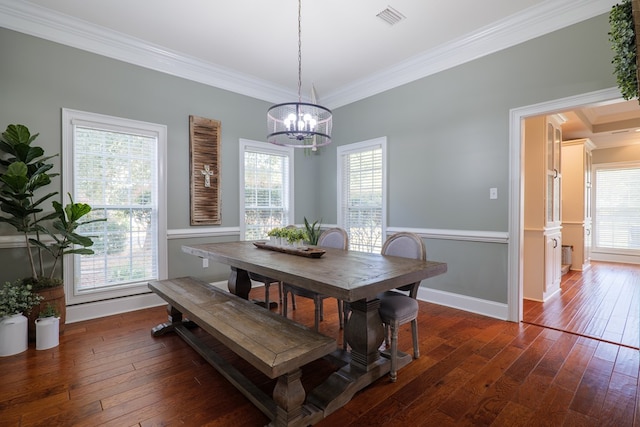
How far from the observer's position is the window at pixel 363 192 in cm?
434

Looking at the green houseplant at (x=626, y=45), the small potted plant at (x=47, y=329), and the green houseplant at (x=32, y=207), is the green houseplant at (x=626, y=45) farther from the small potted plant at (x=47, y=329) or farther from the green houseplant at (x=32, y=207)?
the small potted plant at (x=47, y=329)

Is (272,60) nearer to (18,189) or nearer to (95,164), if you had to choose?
(95,164)

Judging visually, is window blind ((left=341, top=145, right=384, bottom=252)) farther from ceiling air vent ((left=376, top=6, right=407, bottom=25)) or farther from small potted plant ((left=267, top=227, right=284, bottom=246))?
small potted plant ((left=267, top=227, right=284, bottom=246))

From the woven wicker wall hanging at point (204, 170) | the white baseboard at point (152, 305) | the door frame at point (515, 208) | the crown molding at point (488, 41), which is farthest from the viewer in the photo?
the woven wicker wall hanging at point (204, 170)

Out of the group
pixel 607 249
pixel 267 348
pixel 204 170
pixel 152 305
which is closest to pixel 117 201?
pixel 204 170

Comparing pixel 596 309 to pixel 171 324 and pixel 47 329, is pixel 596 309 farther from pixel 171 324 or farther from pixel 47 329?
pixel 47 329

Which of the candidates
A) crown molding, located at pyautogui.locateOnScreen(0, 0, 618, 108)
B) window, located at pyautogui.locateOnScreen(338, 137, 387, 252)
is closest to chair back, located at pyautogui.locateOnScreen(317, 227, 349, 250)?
window, located at pyautogui.locateOnScreen(338, 137, 387, 252)

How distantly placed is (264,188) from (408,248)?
8.72 feet

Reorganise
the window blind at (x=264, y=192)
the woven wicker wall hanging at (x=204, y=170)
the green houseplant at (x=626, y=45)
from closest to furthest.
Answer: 1. the green houseplant at (x=626, y=45)
2. the woven wicker wall hanging at (x=204, y=170)
3. the window blind at (x=264, y=192)

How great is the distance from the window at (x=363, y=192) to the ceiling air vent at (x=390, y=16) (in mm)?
1494

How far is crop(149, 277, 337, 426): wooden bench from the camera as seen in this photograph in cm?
151

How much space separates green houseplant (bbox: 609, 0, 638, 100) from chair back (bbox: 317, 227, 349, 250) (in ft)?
7.27

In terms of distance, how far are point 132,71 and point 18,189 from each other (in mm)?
1694

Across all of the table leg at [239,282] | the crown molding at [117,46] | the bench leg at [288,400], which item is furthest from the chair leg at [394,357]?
the crown molding at [117,46]
